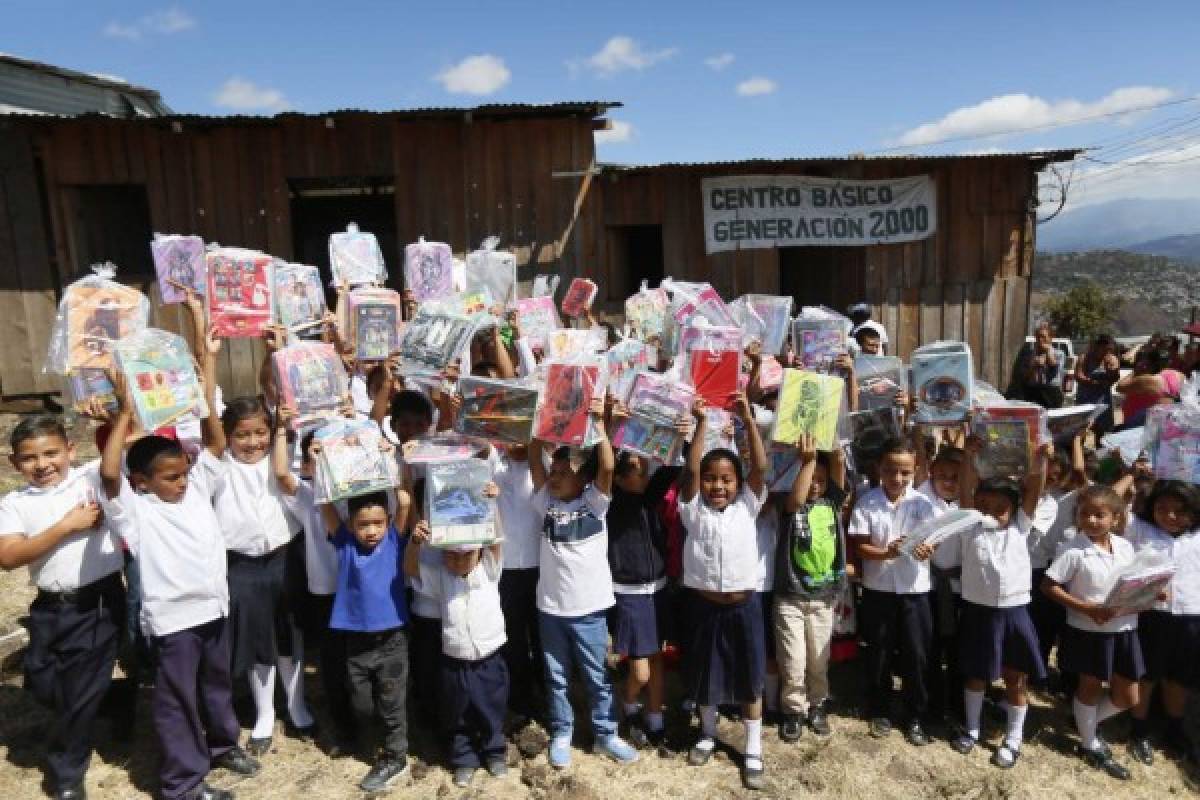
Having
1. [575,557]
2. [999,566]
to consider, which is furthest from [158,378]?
[999,566]

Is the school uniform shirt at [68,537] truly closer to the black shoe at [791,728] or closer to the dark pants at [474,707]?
the dark pants at [474,707]

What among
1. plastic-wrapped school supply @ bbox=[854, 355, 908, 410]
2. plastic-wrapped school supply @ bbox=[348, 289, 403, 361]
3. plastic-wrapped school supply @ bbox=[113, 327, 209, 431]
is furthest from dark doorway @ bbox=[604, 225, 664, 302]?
plastic-wrapped school supply @ bbox=[113, 327, 209, 431]

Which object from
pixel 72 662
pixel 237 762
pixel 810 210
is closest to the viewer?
pixel 72 662

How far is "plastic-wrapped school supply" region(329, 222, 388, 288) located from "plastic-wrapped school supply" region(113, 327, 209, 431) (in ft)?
3.47

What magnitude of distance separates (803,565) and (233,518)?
2490mm

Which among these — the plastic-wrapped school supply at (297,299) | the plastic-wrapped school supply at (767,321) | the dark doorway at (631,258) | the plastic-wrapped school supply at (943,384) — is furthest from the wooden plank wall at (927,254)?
the plastic-wrapped school supply at (943,384)

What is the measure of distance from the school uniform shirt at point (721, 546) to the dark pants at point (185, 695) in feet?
6.60

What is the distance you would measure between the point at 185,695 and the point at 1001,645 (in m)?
3.47

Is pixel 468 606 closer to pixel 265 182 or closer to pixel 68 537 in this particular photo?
pixel 68 537

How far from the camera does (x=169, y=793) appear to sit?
10.1 ft

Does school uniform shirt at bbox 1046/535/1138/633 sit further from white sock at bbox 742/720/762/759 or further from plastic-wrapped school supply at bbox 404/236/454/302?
plastic-wrapped school supply at bbox 404/236/454/302

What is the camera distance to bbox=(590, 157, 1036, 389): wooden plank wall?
9.02 metres

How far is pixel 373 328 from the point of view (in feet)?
12.0

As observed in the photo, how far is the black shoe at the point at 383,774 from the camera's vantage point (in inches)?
129
